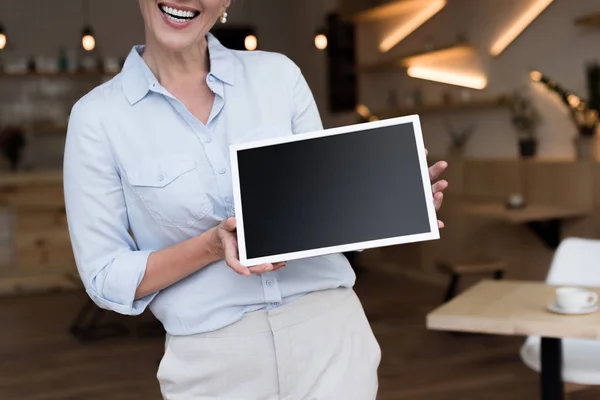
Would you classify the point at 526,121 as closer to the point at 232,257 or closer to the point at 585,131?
the point at 585,131

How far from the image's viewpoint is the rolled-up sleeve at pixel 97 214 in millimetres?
1286

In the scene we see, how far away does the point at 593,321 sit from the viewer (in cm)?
210

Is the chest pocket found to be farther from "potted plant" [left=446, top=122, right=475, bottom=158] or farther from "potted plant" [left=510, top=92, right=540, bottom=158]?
"potted plant" [left=446, top=122, right=475, bottom=158]

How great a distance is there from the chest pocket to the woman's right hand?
98mm

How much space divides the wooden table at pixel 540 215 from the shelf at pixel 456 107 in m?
0.97

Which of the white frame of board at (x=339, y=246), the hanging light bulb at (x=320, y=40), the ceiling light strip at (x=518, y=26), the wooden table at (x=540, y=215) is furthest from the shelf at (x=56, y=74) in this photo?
the white frame of board at (x=339, y=246)

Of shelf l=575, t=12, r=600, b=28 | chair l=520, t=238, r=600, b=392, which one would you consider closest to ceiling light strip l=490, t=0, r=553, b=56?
shelf l=575, t=12, r=600, b=28

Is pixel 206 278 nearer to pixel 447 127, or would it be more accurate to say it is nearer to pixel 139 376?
pixel 139 376

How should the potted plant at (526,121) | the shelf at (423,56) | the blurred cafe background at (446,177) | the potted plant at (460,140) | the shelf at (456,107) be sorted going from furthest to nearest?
the potted plant at (460,140)
the shelf at (423,56)
the shelf at (456,107)
the potted plant at (526,121)
the blurred cafe background at (446,177)

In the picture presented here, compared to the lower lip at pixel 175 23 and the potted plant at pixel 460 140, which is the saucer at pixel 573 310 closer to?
the lower lip at pixel 175 23

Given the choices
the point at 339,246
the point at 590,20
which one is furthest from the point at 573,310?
the point at 590,20

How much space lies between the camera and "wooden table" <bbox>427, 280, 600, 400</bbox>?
209 centimetres

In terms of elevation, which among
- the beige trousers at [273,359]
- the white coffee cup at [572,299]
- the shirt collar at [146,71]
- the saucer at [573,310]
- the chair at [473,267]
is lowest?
the chair at [473,267]

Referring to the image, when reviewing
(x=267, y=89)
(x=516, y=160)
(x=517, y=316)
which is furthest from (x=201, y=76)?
(x=516, y=160)
